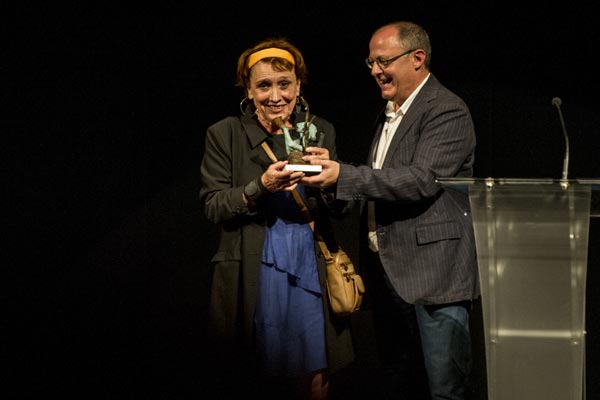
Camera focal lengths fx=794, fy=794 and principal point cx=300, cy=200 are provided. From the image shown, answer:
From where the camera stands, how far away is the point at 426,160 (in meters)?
2.58

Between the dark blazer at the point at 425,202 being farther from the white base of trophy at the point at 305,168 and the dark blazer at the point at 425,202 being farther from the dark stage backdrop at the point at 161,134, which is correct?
the dark stage backdrop at the point at 161,134

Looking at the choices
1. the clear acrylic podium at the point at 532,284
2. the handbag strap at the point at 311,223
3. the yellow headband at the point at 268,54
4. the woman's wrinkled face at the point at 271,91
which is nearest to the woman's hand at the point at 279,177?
the handbag strap at the point at 311,223

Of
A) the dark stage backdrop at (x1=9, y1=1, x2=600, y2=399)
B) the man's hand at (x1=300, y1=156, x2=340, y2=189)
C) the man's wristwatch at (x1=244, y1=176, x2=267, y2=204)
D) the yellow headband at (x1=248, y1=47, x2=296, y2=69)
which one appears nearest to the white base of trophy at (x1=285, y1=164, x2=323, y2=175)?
the man's hand at (x1=300, y1=156, x2=340, y2=189)

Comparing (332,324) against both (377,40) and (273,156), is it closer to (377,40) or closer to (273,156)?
(273,156)

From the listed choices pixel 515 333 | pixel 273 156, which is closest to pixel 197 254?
pixel 273 156

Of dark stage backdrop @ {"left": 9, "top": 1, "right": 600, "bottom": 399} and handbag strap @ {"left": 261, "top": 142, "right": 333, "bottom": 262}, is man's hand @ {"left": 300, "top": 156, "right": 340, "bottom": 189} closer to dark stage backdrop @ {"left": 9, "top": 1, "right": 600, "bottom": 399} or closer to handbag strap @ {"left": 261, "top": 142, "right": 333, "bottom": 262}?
handbag strap @ {"left": 261, "top": 142, "right": 333, "bottom": 262}

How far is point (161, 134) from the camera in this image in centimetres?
371

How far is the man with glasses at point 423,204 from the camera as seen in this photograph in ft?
8.36

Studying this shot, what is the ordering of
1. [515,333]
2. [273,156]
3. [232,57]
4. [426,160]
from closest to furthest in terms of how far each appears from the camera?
1. [515,333]
2. [426,160]
3. [273,156]
4. [232,57]

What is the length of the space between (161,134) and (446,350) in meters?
1.79

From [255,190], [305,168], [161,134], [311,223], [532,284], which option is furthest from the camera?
[161,134]

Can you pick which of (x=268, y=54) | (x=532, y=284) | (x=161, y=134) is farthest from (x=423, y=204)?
(x=161, y=134)

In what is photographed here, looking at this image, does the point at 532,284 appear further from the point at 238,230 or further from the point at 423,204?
the point at 238,230

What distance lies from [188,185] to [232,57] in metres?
0.64
